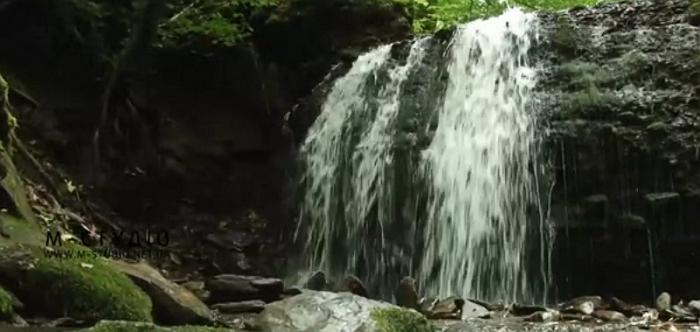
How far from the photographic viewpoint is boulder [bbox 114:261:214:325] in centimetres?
435

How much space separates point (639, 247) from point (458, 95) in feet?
9.01

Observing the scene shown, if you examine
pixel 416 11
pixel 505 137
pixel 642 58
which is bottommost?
pixel 505 137

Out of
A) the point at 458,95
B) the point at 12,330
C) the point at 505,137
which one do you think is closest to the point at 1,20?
the point at 458,95

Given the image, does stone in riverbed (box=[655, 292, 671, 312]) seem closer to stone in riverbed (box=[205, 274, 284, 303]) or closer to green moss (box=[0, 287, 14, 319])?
stone in riverbed (box=[205, 274, 284, 303])

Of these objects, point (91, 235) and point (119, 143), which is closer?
point (91, 235)

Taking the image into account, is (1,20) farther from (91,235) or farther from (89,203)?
(91,235)

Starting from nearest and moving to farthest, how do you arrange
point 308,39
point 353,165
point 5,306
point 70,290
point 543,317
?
point 5,306 < point 70,290 < point 543,317 < point 353,165 < point 308,39

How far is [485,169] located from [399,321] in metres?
4.87


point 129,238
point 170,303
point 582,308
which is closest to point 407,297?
point 582,308

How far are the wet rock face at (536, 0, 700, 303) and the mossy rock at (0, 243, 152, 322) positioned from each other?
4560mm

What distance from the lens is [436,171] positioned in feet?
27.9

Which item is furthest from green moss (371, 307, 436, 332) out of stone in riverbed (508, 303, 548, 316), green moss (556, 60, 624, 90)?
green moss (556, 60, 624, 90)

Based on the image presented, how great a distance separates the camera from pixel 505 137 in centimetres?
841

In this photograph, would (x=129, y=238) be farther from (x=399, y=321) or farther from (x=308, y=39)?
(x=399, y=321)
